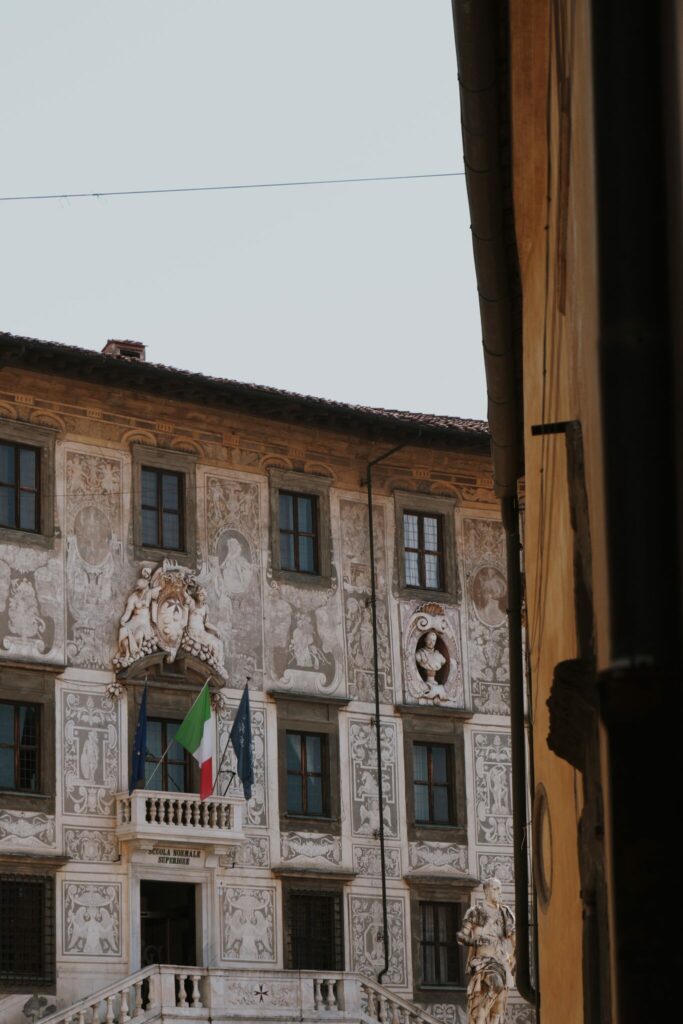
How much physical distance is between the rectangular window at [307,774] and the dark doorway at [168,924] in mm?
1958

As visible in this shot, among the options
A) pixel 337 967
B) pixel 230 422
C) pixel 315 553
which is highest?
pixel 230 422

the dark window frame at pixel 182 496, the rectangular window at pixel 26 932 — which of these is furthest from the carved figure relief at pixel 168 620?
the rectangular window at pixel 26 932

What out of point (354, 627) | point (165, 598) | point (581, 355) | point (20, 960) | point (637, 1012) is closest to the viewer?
point (637, 1012)

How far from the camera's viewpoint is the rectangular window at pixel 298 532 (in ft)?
96.4

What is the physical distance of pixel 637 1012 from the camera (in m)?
3.24

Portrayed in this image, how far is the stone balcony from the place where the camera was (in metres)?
26.0

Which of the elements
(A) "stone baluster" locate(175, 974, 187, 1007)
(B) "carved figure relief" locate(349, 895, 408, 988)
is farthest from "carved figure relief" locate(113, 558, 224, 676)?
(A) "stone baluster" locate(175, 974, 187, 1007)

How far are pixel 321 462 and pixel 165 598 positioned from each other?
373cm

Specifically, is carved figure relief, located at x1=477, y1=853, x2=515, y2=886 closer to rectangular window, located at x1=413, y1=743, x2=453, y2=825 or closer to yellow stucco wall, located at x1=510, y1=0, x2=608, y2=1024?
rectangular window, located at x1=413, y1=743, x2=453, y2=825

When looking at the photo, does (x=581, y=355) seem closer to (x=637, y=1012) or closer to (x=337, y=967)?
(x=637, y=1012)

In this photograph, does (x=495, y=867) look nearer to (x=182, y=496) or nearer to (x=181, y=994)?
(x=181, y=994)

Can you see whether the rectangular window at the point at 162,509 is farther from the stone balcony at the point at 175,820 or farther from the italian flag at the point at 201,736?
the stone balcony at the point at 175,820

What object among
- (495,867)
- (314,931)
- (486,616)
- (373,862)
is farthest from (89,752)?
(486,616)

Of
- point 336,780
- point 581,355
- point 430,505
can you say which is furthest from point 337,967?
point 581,355
